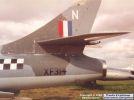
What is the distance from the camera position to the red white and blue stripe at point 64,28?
1045 cm

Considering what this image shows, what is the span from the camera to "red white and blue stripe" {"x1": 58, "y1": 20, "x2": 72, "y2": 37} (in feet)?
34.3

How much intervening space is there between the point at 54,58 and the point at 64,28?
1134 mm

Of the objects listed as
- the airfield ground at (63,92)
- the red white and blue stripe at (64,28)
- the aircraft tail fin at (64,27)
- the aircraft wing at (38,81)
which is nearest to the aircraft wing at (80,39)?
the aircraft tail fin at (64,27)

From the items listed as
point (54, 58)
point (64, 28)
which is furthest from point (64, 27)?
point (54, 58)

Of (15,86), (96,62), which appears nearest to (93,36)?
(96,62)

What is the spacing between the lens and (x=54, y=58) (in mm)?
10195

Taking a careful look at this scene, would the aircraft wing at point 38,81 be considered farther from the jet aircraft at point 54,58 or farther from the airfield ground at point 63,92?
the airfield ground at point 63,92

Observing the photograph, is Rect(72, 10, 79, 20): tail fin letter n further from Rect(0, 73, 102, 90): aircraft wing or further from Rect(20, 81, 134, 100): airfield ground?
Rect(20, 81, 134, 100): airfield ground

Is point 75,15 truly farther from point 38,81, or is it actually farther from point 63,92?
point 63,92

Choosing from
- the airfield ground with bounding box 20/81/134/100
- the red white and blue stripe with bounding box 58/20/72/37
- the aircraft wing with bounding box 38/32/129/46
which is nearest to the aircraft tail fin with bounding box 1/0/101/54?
the red white and blue stripe with bounding box 58/20/72/37

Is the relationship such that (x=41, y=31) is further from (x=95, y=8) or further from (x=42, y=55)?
(x=95, y=8)

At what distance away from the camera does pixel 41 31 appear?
10359 mm

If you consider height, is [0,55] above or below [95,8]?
below

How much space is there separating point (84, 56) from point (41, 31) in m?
1.69
